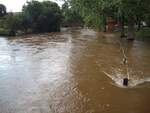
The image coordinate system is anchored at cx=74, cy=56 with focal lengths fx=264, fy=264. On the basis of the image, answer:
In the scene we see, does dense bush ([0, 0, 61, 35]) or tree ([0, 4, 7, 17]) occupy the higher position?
tree ([0, 4, 7, 17])

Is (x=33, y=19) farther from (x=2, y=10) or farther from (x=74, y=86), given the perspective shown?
(x=74, y=86)

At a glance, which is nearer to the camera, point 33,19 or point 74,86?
point 74,86

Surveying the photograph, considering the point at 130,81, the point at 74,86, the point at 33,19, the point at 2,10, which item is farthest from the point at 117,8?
the point at 2,10

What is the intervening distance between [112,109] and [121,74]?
11.8 ft

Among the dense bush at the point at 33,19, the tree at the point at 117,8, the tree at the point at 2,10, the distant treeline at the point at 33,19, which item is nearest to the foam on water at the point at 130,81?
the tree at the point at 117,8

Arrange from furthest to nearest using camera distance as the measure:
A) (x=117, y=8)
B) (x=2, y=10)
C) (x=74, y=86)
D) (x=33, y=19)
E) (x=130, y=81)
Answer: (x=2, y=10) < (x=33, y=19) < (x=117, y=8) < (x=130, y=81) < (x=74, y=86)

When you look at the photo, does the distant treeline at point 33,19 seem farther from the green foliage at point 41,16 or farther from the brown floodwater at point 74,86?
the brown floodwater at point 74,86

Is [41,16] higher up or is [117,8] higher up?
[117,8]

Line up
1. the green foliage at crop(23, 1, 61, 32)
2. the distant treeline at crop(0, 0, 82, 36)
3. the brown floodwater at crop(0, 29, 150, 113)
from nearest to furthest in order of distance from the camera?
the brown floodwater at crop(0, 29, 150, 113), the distant treeline at crop(0, 0, 82, 36), the green foliage at crop(23, 1, 61, 32)

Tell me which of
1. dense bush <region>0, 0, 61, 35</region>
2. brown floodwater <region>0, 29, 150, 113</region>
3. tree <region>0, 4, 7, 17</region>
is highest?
tree <region>0, 4, 7, 17</region>

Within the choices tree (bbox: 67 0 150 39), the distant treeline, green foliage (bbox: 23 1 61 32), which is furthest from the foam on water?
green foliage (bbox: 23 1 61 32)

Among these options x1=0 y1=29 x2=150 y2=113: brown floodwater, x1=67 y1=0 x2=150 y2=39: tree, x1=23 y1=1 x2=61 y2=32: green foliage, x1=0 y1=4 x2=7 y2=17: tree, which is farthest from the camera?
x1=0 y1=4 x2=7 y2=17: tree

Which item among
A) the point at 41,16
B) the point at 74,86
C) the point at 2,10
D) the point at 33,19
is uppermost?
the point at 2,10

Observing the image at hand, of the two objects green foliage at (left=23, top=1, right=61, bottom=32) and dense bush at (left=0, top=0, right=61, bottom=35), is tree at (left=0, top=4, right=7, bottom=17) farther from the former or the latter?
green foliage at (left=23, top=1, right=61, bottom=32)
